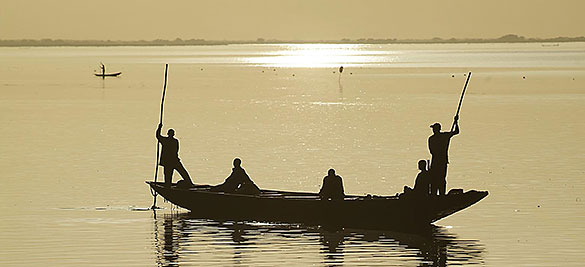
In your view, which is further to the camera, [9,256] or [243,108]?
[243,108]

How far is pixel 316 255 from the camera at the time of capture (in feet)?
74.8

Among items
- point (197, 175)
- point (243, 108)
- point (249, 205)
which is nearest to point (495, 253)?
point (249, 205)

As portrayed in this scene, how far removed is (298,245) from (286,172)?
39.0 feet

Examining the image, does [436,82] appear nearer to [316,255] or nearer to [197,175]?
[197,175]

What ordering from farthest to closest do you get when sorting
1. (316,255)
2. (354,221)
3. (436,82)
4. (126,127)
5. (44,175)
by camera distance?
1. (436,82)
2. (126,127)
3. (44,175)
4. (354,221)
5. (316,255)

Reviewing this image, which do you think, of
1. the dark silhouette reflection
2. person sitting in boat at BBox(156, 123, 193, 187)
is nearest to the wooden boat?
the dark silhouette reflection

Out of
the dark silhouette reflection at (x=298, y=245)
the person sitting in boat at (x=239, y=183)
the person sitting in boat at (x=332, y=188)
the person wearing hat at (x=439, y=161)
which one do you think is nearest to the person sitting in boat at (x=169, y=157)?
the person sitting in boat at (x=239, y=183)

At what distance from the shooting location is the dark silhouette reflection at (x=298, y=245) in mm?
22266

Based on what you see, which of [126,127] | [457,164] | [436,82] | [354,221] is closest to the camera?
[354,221]

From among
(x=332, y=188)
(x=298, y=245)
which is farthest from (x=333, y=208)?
(x=298, y=245)

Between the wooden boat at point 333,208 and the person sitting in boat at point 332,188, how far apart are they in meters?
0.15

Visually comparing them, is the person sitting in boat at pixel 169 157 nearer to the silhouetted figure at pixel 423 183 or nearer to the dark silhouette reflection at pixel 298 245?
the dark silhouette reflection at pixel 298 245

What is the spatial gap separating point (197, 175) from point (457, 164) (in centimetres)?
813

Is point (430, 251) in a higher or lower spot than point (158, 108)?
lower
